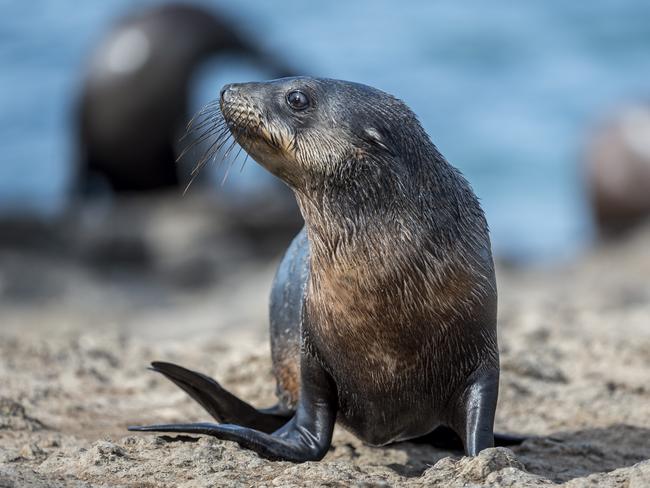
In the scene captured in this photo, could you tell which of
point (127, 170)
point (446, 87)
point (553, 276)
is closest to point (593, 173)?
point (553, 276)

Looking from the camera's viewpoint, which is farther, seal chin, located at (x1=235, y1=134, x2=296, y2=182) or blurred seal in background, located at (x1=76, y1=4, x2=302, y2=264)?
blurred seal in background, located at (x1=76, y1=4, x2=302, y2=264)

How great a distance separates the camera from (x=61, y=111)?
2447 cm

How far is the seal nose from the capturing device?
4.28 metres

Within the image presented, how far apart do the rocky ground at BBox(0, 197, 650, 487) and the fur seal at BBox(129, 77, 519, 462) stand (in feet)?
0.67

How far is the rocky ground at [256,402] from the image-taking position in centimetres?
394

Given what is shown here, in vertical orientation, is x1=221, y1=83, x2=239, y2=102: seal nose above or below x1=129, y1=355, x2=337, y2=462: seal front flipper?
above

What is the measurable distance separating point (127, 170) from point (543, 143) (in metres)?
11.0

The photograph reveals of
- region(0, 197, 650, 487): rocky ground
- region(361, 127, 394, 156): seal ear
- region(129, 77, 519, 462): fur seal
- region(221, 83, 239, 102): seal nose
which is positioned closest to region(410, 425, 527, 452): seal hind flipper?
region(0, 197, 650, 487): rocky ground

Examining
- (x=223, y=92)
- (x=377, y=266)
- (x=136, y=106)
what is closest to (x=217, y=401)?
(x=377, y=266)

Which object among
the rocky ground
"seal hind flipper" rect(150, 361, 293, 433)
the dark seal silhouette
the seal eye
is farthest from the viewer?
the dark seal silhouette

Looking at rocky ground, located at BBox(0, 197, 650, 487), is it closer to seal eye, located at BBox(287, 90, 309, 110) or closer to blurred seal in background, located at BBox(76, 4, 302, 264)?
seal eye, located at BBox(287, 90, 309, 110)

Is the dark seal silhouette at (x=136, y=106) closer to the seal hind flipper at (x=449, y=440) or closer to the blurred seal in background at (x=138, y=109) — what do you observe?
the blurred seal in background at (x=138, y=109)

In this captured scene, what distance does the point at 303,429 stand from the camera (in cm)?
441

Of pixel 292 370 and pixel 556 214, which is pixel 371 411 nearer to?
pixel 292 370
